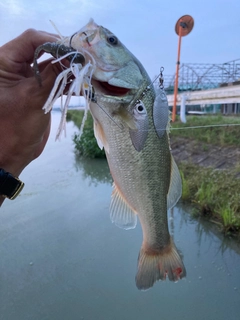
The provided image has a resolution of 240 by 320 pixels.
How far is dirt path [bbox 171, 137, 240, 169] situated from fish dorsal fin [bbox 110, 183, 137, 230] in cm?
406

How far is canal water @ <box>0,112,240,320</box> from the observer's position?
285 centimetres

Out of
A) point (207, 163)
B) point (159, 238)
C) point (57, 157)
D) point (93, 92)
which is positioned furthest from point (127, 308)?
point (57, 157)

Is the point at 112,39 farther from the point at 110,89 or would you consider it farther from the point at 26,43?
the point at 26,43

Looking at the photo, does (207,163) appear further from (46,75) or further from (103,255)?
(46,75)

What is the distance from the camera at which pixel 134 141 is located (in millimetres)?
1203

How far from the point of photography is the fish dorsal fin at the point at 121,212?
4.57 ft

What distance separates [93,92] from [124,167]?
35 cm

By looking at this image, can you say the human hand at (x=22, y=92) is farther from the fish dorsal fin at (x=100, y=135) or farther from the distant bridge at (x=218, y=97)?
the distant bridge at (x=218, y=97)

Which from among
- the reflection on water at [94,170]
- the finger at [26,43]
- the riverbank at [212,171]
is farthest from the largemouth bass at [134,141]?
the reflection on water at [94,170]

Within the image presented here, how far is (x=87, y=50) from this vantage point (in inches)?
42.5

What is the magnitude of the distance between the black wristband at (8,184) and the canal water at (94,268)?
205cm

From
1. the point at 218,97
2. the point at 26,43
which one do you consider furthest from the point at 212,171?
the point at 26,43

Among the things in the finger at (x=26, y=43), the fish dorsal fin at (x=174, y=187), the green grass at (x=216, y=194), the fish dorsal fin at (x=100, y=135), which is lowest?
the green grass at (x=216, y=194)

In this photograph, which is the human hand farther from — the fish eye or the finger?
the fish eye
